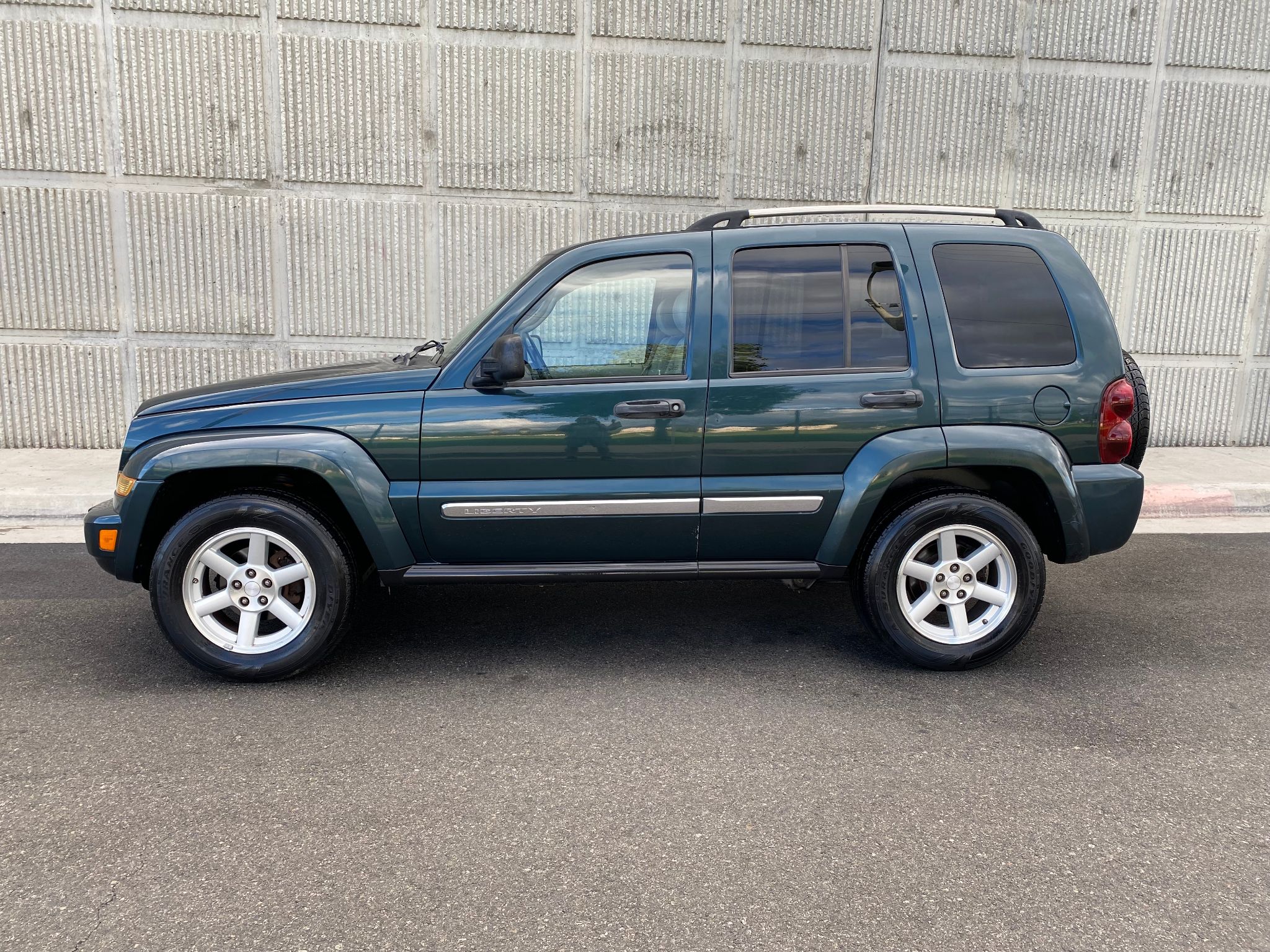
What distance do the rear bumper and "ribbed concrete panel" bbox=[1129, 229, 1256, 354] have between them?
5803 millimetres

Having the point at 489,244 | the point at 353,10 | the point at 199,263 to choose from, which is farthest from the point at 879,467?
the point at 199,263

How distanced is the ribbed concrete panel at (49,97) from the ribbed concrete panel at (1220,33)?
9.65 meters

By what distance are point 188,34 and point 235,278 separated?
207 centimetres

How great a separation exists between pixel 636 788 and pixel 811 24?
752 cm

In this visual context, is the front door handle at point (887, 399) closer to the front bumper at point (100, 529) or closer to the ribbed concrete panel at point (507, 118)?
the front bumper at point (100, 529)

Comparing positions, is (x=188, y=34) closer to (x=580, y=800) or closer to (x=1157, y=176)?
(x=580, y=800)

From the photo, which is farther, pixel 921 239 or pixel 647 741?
pixel 921 239

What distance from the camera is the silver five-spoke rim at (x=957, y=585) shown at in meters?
4.21

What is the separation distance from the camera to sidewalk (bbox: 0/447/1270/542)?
22.6 feet

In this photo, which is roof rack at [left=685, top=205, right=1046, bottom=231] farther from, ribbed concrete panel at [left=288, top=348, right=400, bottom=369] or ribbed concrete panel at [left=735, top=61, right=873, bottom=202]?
ribbed concrete panel at [left=288, top=348, right=400, bottom=369]

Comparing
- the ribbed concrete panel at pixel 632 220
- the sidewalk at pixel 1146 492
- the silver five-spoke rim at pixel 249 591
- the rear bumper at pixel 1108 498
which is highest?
the ribbed concrete panel at pixel 632 220

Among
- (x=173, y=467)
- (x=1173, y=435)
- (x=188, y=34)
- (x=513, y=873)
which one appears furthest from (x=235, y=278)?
(x=1173, y=435)

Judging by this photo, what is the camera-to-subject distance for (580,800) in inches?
123

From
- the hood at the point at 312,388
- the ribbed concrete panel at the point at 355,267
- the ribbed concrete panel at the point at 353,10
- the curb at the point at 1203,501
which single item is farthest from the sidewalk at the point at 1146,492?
the ribbed concrete panel at the point at 353,10
